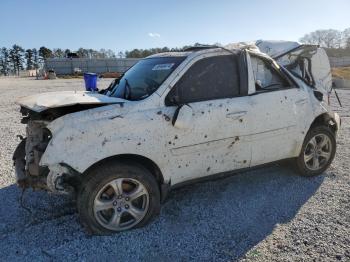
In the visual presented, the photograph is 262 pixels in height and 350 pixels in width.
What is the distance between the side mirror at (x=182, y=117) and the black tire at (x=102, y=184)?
60 cm

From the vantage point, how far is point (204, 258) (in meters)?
3.22

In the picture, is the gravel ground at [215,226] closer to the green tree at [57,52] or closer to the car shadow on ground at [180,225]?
the car shadow on ground at [180,225]

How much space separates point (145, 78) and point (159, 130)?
2.93 feet

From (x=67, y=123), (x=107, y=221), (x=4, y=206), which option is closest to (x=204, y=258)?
(x=107, y=221)

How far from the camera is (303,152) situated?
16.1 feet

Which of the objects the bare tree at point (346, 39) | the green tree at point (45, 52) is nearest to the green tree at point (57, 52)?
the green tree at point (45, 52)

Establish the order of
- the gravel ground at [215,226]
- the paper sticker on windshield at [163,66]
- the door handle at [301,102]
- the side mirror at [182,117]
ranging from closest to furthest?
the gravel ground at [215,226] < the side mirror at [182,117] < the paper sticker on windshield at [163,66] < the door handle at [301,102]

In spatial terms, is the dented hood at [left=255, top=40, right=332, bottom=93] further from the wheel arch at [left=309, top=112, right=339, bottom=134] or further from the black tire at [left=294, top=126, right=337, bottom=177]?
the black tire at [left=294, top=126, right=337, bottom=177]

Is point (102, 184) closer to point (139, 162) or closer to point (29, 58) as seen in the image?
point (139, 162)

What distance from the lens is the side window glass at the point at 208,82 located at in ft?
12.6

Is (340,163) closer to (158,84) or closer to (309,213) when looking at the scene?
(309,213)

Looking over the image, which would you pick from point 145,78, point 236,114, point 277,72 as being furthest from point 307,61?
point 145,78

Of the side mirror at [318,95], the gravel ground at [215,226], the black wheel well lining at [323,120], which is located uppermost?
the side mirror at [318,95]

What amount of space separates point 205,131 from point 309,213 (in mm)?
1584
